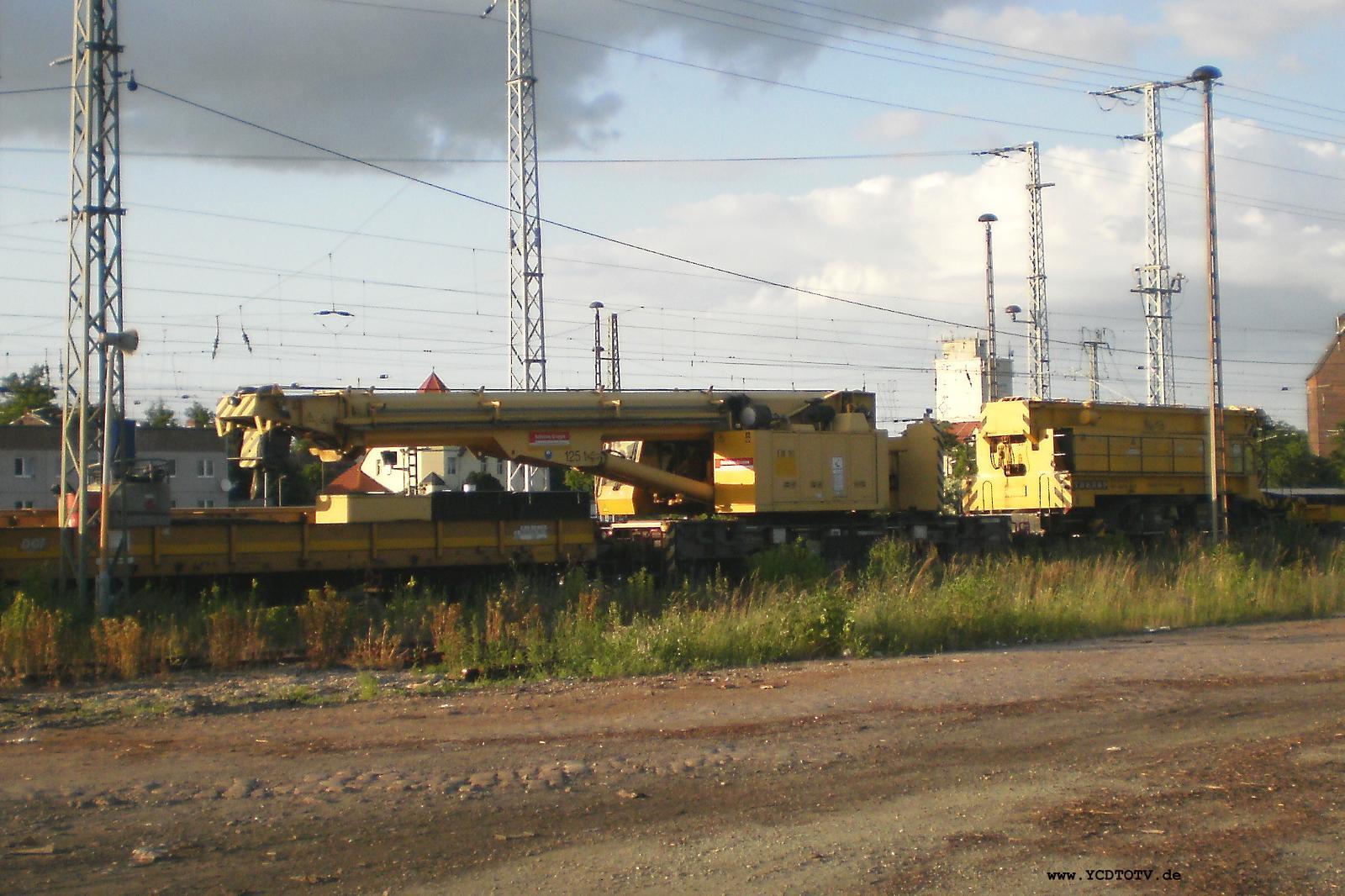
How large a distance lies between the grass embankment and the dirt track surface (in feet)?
6.80

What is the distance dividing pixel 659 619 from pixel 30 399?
8003 centimetres

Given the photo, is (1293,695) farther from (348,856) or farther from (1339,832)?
(348,856)

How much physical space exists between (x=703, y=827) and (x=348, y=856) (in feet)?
6.27

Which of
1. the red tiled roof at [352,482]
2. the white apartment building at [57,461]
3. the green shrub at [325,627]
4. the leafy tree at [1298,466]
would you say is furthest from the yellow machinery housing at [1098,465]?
the white apartment building at [57,461]

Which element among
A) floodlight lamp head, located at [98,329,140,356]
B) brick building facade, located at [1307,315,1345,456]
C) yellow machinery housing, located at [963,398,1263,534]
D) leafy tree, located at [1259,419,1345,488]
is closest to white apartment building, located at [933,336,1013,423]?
leafy tree, located at [1259,419,1345,488]

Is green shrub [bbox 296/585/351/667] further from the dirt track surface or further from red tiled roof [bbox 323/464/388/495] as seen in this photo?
red tiled roof [bbox 323/464/388/495]

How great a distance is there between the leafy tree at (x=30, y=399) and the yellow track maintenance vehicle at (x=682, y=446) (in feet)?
177

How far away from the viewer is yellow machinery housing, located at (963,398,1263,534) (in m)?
26.6

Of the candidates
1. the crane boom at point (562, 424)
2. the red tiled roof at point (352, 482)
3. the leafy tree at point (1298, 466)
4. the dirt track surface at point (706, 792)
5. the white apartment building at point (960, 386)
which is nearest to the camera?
the dirt track surface at point (706, 792)

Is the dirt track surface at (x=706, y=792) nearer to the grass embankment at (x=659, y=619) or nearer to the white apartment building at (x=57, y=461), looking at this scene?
the grass embankment at (x=659, y=619)

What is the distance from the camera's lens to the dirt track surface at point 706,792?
626 centimetres

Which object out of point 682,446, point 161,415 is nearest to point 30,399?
point 161,415

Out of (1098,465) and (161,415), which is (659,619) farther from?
(161,415)

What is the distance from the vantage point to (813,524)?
2214 cm
